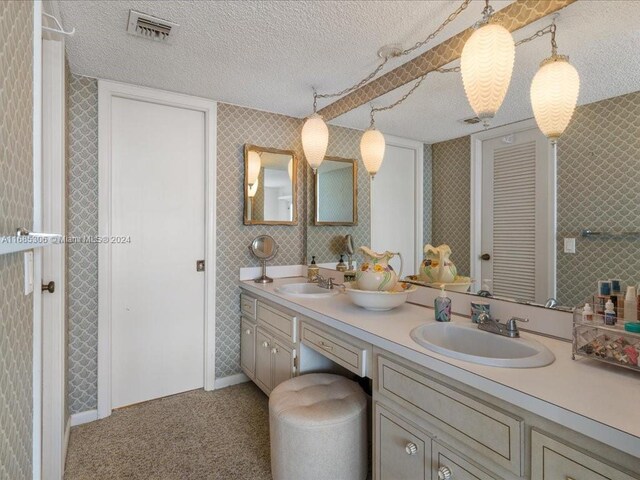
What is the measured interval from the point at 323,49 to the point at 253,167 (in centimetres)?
114

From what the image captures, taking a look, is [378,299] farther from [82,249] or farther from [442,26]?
[82,249]

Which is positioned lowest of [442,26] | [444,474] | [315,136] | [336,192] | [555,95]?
[444,474]

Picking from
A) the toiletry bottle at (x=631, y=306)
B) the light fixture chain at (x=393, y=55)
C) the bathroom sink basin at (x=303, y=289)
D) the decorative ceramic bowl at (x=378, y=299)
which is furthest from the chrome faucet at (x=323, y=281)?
the toiletry bottle at (x=631, y=306)

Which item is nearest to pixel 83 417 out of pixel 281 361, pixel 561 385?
pixel 281 361

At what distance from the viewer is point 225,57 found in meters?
1.97

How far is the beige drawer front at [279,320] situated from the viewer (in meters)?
2.01

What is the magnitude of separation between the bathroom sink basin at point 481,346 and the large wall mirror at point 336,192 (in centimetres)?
113

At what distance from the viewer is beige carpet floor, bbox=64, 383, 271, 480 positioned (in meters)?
1.79

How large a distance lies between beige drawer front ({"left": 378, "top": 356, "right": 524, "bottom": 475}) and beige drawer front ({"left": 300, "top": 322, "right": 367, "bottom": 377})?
0.47 feet

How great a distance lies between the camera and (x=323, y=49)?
1.87 metres

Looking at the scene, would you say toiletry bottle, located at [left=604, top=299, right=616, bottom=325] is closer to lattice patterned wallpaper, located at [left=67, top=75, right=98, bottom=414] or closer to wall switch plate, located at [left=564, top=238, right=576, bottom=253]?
wall switch plate, located at [left=564, top=238, right=576, bottom=253]

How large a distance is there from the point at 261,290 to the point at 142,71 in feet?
5.24

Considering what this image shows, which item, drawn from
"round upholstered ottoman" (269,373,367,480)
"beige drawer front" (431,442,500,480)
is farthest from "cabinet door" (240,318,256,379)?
"beige drawer front" (431,442,500,480)

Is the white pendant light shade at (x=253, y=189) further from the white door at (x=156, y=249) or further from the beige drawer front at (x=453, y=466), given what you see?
the beige drawer front at (x=453, y=466)
